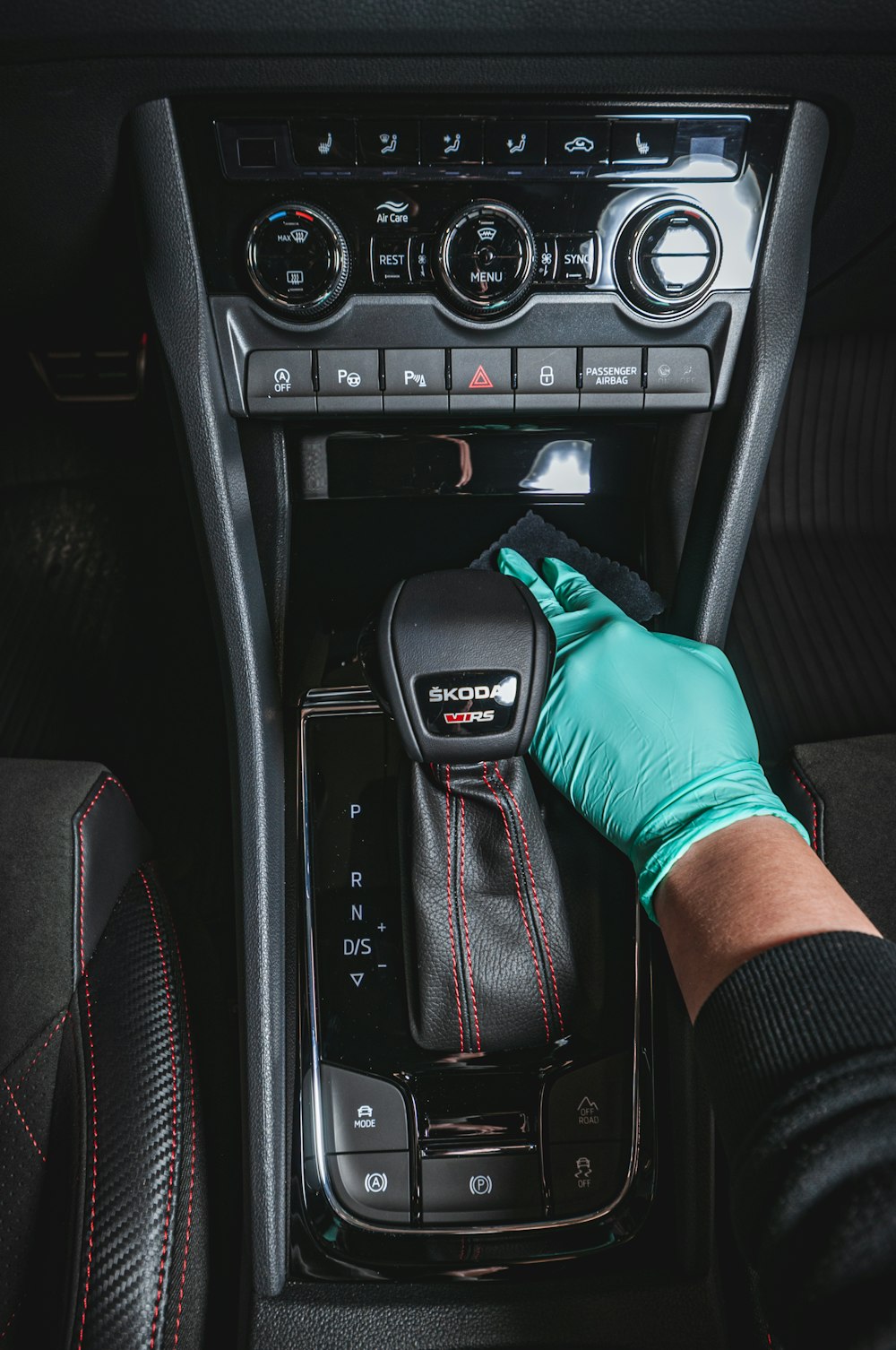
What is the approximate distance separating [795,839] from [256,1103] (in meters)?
0.51

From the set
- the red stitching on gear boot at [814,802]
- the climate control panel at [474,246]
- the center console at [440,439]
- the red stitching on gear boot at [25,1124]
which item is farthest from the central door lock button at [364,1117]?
the climate control panel at [474,246]

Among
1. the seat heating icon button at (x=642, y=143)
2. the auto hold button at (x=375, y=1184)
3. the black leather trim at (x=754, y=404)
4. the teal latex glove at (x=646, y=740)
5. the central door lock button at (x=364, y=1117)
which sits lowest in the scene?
the auto hold button at (x=375, y=1184)

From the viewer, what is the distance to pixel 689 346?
806 millimetres

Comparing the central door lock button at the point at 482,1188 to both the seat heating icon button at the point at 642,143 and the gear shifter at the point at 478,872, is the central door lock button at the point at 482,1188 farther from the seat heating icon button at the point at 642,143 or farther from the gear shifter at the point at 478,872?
the seat heating icon button at the point at 642,143

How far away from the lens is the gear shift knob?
715 millimetres

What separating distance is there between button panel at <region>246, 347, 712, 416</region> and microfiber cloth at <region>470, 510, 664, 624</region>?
16cm

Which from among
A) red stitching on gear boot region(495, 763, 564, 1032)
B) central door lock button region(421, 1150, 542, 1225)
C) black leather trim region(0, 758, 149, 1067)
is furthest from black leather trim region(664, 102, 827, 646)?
black leather trim region(0, 758, 149, 1067)

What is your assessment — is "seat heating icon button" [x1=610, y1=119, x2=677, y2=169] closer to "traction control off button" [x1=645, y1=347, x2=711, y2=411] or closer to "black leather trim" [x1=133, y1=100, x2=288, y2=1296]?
"traction control off button" [x1=645, y1=347, x2=711, y2=411]

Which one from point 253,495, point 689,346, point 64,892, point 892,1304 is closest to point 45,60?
point 253,495

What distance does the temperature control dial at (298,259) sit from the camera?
734 millimetres

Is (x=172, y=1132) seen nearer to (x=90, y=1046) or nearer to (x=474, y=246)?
(x=90, y=1046)

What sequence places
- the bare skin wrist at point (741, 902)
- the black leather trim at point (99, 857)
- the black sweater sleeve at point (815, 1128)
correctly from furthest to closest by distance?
the black leather trim at point (99, 857), the bare skin wrist at point (741, 902), the black sweater sleeve at point (815, 1128)

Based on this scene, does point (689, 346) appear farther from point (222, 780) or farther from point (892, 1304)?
point (222, 780)

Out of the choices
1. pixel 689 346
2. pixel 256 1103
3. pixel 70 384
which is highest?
pixel 689 346
